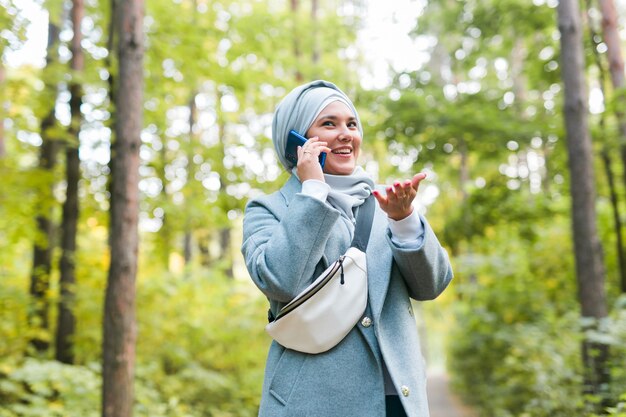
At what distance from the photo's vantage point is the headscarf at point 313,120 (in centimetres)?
212

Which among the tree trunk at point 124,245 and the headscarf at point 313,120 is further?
the tree trunk at point 124,245

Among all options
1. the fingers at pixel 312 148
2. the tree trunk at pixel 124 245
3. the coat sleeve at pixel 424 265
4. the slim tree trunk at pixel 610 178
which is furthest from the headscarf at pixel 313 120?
the slim tree trunk at pixel 610 178

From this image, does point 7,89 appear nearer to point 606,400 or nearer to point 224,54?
point 224,54

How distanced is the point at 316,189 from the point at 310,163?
0.10m

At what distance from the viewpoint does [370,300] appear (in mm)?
1937

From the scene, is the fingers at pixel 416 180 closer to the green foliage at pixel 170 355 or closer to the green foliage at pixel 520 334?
Answer: the green foliage at pixel 520 334

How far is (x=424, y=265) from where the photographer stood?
1937mm

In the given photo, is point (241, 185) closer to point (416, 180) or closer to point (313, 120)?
point (313, 120)

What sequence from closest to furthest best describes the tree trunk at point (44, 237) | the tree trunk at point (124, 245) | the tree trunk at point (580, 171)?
the tree trunk at point (124, 245)
the tree trunk at point (580, 171)
the tree trunk at point (44, 237)

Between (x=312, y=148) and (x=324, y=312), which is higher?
(x=312, y=148)

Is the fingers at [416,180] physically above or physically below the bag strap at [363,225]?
above

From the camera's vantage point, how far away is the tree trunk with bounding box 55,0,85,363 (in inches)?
328

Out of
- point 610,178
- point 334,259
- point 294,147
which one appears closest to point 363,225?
Answer: point 334,259

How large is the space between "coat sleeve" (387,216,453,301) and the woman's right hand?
299 millimetres
